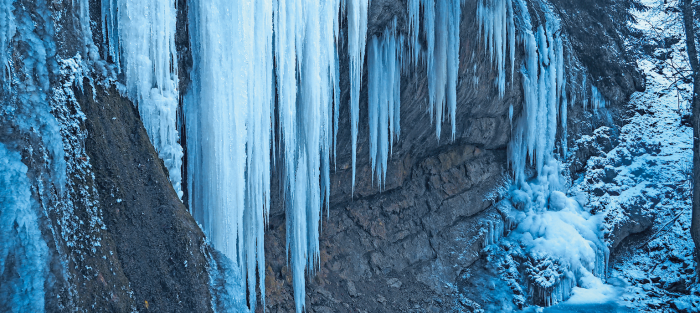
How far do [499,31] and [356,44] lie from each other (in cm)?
278

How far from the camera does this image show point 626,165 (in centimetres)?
1006

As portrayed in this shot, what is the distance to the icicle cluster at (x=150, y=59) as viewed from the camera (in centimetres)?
346

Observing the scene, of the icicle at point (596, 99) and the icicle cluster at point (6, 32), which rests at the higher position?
the icicle cluster at point (6, 32)

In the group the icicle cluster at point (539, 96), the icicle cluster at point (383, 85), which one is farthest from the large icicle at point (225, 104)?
the icicle cluster at point (539, 96)

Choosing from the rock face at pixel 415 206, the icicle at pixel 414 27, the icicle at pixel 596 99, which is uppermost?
the icicle at pixel 414 27

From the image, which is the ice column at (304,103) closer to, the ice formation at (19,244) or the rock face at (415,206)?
the rock face at (415,206)

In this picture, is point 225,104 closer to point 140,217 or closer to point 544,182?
point 140,217

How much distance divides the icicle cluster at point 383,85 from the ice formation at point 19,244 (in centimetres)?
479

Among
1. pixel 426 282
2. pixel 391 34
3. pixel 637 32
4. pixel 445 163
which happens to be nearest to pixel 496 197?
pixel 445 163

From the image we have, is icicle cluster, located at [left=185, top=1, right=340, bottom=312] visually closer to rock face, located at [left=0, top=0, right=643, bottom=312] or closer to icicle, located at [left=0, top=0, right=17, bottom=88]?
rock face, located at [left=0, top=0, right=643, bottom=312]

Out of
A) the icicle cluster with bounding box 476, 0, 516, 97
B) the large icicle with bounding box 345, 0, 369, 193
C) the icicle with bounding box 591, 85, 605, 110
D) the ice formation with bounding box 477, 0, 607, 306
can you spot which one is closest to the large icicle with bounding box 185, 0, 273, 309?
the large icicle with bounding box 345, 0, 369, 193

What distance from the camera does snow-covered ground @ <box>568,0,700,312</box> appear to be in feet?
28.1

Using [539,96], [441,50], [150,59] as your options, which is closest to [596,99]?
[539,96]

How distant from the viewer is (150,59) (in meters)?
3.73
